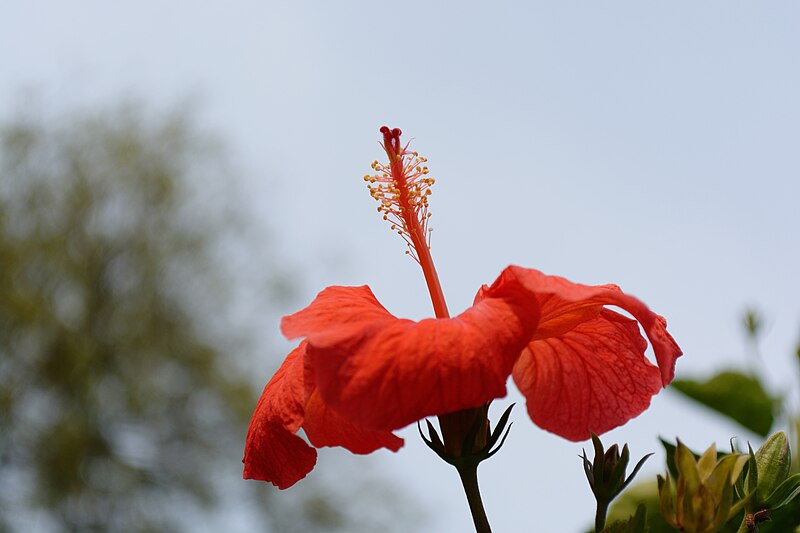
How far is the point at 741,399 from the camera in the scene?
111 centimetres

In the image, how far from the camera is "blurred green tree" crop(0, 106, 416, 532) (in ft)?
29.3

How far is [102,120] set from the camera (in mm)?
9617

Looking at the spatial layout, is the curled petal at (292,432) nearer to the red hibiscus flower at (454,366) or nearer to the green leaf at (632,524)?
the red hibiscus flower at (454,366)

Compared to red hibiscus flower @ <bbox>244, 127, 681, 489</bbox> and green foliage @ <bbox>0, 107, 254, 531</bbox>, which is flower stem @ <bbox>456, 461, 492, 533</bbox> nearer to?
red hibiscus flower @ <bbox>244, 127, 681, 489</bbox>

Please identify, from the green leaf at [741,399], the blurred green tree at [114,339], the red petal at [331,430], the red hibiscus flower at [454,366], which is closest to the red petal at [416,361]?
the red hibiscus flower at [454,366]

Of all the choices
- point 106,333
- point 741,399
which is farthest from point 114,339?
point 741,399

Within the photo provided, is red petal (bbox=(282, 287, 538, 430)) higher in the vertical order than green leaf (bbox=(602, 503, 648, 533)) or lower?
higher

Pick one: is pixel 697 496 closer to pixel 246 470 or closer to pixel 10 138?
pixel 246 470

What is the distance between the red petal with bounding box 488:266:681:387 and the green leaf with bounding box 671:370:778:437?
0.54 m

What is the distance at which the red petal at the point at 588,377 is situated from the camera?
0.60 metres

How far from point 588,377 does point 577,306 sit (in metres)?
0.06

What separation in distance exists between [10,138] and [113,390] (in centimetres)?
289

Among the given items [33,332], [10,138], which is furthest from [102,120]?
[33,332]

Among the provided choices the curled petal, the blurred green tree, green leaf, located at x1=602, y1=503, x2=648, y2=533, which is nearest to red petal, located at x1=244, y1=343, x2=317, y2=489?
the curled petal
